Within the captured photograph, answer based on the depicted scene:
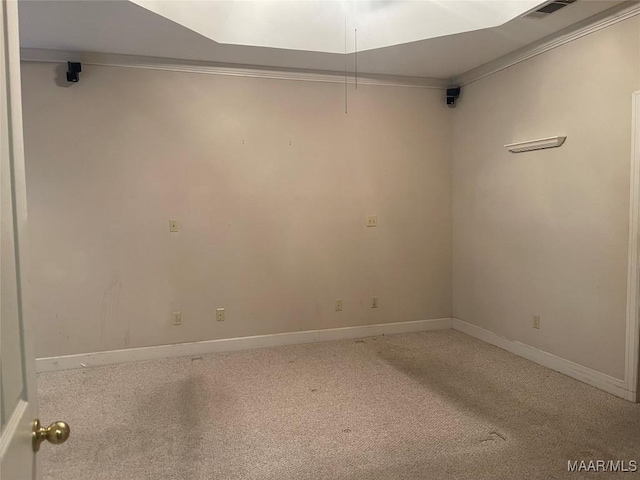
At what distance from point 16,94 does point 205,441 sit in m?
2.18

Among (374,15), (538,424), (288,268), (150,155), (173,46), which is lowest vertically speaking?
(538,424)

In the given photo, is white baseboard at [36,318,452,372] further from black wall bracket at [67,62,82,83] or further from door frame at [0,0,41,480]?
door frame at [0,0,41,480]

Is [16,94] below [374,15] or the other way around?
below

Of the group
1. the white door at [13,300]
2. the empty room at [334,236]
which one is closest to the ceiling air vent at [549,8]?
the empty room at [334,236]

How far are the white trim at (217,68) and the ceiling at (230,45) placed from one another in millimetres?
58

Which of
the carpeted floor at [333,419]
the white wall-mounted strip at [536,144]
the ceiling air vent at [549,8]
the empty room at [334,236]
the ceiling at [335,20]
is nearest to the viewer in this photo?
the carpeted floor at [333,419]

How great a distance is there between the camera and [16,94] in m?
0.85

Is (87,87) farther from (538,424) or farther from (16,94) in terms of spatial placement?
(538,424)

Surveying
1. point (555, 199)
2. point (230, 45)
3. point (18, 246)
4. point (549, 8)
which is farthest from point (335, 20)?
point (18, 246)

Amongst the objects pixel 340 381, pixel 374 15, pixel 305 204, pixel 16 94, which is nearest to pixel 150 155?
pixel 305 204

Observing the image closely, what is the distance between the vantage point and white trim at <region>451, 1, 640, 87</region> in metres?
2.80

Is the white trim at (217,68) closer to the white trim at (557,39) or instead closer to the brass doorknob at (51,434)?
the white trim at (557,39)

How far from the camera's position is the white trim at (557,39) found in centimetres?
280

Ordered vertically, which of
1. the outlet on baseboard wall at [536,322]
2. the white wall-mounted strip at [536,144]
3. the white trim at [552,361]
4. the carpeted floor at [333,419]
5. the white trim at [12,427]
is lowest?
the carpeted floor at [333,419]
